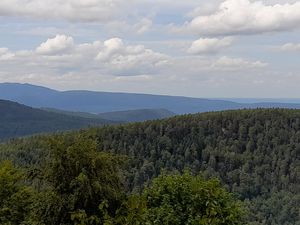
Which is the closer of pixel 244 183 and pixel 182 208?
pixel 182 208

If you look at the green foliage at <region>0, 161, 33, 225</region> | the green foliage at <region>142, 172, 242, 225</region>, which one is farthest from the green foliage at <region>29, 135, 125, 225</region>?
the green foliage at <region>0, 161, 33, 225</region>

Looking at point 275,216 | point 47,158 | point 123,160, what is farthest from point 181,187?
point 275,216

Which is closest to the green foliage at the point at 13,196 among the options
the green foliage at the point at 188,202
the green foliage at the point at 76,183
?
the green foliage at the point at 76,183

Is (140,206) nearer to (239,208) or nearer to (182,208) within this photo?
(182,208)

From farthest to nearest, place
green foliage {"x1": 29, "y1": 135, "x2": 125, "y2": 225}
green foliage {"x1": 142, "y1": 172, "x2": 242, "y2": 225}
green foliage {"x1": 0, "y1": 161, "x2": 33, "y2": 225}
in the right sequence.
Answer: green foliage {"x1": 0, "y1": 161, "x2": 33, "y2": 225}
green foliage {"x1": 29, "y1": 135, "x2": 125, "y2": 225}
green foliage {"x1": 142, "y1": 172, "x2": 242, "y2": 225}

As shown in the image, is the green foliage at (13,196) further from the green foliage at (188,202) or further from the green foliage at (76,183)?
the green foliage at (188,202)

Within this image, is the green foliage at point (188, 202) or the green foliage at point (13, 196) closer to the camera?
the green foliage at point (188, 202)

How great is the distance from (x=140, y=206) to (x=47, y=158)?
5.72 metres

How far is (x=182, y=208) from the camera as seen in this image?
2123cm

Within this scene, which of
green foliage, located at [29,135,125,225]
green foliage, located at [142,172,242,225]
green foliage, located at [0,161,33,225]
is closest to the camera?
green foliage, located at [142,172,242,225]

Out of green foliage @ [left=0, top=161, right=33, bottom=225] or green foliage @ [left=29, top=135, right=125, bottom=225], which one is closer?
green foliage @ [left=29, top=135, right=125, bottom=225]

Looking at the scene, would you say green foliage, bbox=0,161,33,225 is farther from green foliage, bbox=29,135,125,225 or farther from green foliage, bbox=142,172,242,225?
green foliage, bbox=142,172,242,225

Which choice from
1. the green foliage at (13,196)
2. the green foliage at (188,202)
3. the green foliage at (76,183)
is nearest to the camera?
the green foliage at (188,202)

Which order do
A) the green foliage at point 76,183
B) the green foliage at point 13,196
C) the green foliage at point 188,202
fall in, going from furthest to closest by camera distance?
the green foliage at point 13,196 < the green foliage at point 76,183 < the green foliage at point 188,202
